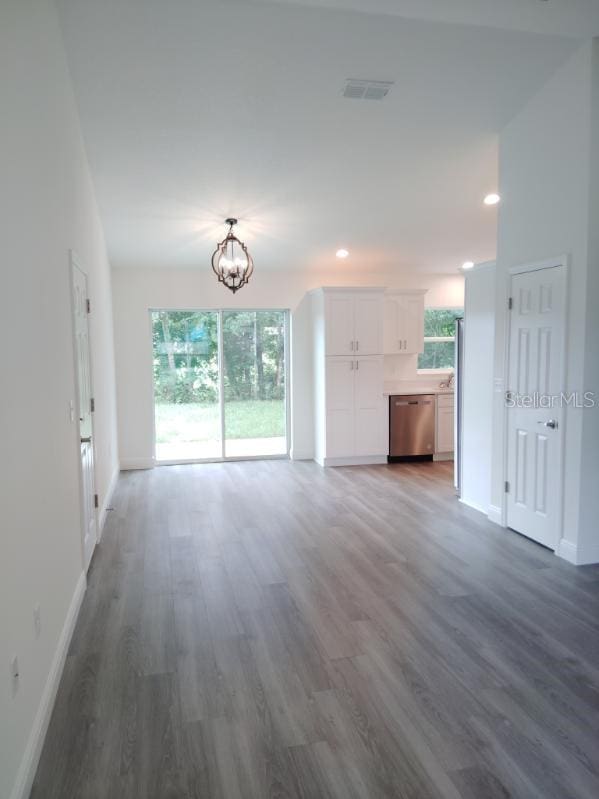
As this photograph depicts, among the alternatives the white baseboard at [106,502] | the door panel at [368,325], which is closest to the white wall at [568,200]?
the door panel at [368,325]

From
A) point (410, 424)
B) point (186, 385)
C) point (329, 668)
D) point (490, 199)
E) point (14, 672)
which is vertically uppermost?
point (490, 199)

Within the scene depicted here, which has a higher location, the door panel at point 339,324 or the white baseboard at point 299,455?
the door panel at point 339,324

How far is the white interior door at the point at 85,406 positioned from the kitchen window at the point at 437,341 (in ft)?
17.0

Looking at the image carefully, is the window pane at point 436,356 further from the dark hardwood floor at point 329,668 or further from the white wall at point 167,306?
the dark hardwood floor at point 329,668

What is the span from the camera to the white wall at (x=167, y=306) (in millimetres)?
7141

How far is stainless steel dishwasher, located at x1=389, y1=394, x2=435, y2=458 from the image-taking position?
23.9ft

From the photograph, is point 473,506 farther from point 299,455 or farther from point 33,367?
point 33,367

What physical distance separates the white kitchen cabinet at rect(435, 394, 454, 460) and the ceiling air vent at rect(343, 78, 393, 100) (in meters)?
4.36

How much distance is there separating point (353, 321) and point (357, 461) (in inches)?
71.7

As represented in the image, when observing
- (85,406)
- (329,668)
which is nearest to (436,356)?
(85,406)

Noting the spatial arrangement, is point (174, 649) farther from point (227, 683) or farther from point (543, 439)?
point (543, 439)

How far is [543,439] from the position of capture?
402 cm

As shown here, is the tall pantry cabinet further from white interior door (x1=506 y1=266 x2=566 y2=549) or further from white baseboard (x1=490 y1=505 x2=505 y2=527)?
white interior door (x1=506 y1=266 x2=566 y2=549)

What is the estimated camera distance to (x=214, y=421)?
7578 millimetres
